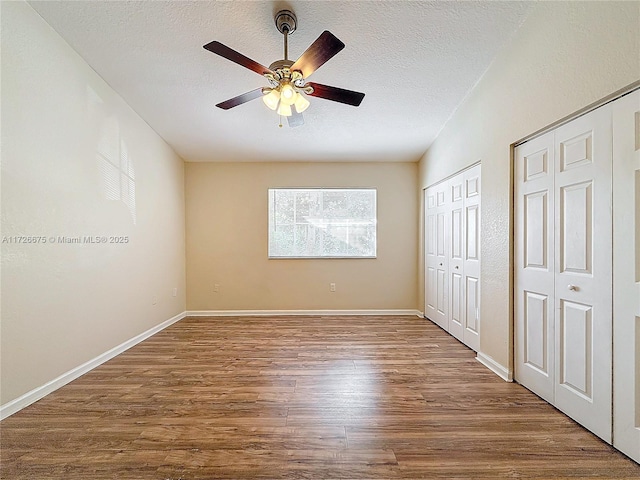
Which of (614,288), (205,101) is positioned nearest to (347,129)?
(205,101)

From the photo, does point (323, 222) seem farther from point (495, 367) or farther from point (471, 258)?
point (495, 367)

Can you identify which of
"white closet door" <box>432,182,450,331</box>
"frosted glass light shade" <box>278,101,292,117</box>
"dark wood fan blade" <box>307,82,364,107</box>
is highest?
"dark wood fan blade" <box>307,82,364,107</box>

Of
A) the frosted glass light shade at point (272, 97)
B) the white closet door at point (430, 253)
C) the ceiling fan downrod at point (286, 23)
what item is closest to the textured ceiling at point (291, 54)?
the ceiling fan downrod at point (286, 23)

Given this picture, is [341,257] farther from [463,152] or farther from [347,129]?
[463,152]

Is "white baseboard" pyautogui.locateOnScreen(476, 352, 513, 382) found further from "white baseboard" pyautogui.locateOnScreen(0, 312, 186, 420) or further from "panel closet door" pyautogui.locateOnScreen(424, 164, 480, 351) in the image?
"white baseboard" pyautogui.locateOnScreen(0, 312, 186, 420)

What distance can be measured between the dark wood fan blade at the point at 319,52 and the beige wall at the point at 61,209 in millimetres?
1991

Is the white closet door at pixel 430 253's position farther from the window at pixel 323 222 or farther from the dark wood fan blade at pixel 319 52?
the dark wood fan blade at pixel 319 52

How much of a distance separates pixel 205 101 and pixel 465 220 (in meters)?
3.24

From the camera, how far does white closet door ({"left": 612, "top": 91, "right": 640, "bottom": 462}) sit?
151cm

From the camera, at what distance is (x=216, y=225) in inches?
187

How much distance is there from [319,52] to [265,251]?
3410 millimetres

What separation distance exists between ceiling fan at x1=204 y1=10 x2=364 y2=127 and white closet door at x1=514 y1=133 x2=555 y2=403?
144 centimetres

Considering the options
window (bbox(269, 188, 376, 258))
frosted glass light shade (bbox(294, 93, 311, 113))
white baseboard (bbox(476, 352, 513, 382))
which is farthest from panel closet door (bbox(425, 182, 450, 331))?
frosted glass light shade (bbox(294, 93, 311, 113))

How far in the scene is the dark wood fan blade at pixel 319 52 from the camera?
5.44 feet
